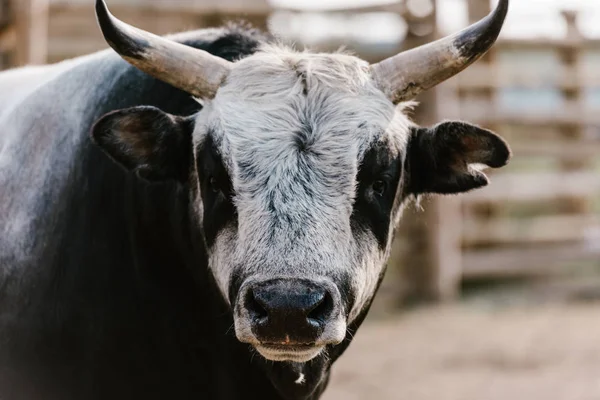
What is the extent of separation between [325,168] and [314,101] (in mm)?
310

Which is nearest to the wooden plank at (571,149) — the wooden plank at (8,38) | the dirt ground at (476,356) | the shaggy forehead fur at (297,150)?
the dirt ground at (476,356)

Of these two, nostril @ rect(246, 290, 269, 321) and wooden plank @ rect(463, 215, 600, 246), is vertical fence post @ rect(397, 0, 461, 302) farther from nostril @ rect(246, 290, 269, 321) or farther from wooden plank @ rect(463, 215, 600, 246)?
nostril @ rect(246, 290, 269, 321)

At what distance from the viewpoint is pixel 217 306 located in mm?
3811

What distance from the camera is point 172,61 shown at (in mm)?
3611

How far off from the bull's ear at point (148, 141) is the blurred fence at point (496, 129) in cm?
543

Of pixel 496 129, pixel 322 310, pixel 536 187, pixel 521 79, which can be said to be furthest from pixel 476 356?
pixel 322 310

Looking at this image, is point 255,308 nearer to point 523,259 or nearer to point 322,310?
point 322,310

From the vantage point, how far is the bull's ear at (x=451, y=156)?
3715mm

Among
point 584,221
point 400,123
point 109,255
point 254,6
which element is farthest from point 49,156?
point 584,221

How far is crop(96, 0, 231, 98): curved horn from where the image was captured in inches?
139

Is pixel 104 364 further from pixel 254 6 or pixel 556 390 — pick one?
pixel 254 6

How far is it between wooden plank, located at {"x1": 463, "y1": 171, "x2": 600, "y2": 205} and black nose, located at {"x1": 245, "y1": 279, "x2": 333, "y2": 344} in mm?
8578

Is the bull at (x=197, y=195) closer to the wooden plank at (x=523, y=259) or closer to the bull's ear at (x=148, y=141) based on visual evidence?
the bull's ear at (x=148, y=141)

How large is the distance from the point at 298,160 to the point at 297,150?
0.15 feet
